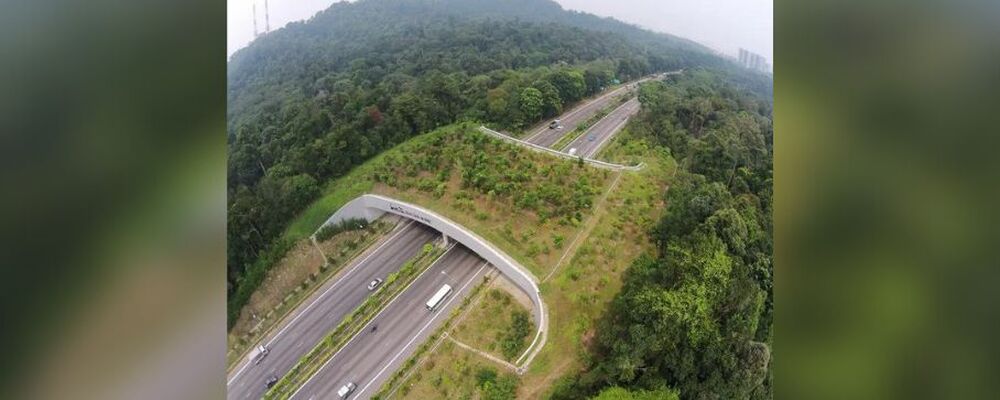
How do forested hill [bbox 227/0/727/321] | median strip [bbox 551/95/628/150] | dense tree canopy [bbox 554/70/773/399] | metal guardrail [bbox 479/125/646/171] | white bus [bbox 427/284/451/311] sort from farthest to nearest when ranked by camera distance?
median strip [bbox 551/95/628/150]
metal guardrail [bbox 479/125/646/171]
forested hill [bbox 227/0/727/321]
white bus [bbox 427/284/451/311]
dense tree canopy [bbox 554/70/773/399]

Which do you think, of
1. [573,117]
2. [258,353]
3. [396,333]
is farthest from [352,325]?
[573,117]

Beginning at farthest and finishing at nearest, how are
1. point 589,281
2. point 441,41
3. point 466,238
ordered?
point 441,41, point 466,238, point 589,281

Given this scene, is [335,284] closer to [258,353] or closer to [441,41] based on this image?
[258,353]

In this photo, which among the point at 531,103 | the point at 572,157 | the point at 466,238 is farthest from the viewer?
the point at 531,103

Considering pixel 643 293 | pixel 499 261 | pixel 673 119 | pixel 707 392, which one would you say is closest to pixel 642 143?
pixel 673 119

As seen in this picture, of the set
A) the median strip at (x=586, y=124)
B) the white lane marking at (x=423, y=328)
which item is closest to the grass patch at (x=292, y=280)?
the white lane marking at (x=423, y=328)

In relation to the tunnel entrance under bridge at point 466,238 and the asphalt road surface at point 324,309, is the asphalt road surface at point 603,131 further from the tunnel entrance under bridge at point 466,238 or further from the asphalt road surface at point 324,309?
the asphalt road surface at point 324,309

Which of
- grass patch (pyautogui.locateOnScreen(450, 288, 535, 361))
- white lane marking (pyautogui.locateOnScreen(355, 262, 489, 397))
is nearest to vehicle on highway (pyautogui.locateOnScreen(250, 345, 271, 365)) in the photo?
white lane marking (pyautogui.locateOnScreen(355, 262, 489, 397))

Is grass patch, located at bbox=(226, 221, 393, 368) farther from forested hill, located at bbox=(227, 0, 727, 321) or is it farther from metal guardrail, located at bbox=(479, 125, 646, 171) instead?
metal guardrail, located at bbox=(479, 125, 646, 171)

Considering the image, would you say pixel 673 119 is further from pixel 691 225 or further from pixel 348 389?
pixel 348 389
